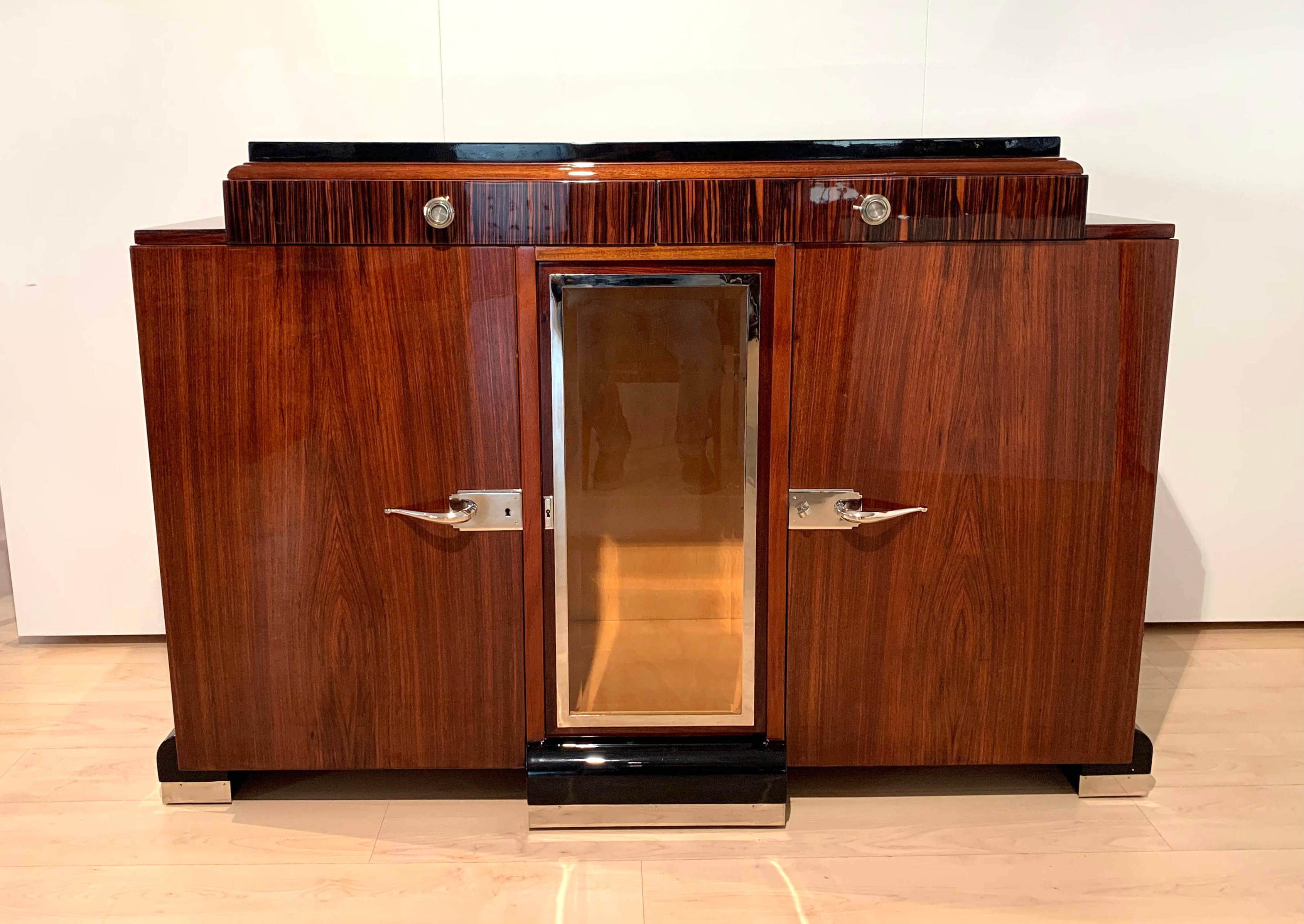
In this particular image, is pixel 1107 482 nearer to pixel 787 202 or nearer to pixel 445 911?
pixel 787 202

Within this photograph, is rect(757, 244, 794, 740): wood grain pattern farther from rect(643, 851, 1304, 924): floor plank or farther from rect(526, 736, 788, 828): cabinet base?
rect(643, 851, 1304, 924): floor plank

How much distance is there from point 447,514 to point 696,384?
1.27ft

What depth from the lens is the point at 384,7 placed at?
1952 mm

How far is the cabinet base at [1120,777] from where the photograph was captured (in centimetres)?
162

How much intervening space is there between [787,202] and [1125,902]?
1004 millimetres

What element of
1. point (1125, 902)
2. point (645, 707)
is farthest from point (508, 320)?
point (1125, 902)

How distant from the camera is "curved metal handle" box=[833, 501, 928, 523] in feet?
4.87

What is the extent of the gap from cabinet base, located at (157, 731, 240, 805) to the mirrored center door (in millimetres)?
519

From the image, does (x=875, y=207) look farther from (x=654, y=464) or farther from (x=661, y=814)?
(x=661, y=814)

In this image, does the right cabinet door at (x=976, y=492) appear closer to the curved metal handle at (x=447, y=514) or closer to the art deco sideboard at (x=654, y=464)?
the art deco sideboard at (x=654, y=464)

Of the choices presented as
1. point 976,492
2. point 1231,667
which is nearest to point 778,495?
point 976,492

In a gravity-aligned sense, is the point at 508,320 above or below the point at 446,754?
above

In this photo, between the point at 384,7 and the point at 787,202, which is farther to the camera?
the point at 384,7

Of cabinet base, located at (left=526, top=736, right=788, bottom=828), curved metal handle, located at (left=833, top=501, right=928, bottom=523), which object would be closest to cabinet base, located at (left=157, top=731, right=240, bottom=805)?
cabinet base, located at (left=526, top=736, right=788, bottom=828)
